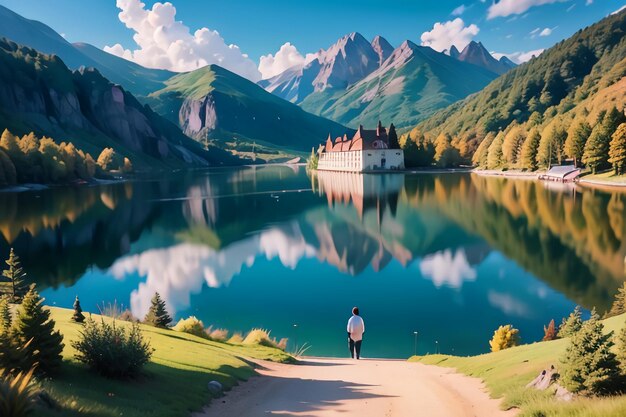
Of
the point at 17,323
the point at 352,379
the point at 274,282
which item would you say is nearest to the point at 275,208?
the point at 274,282

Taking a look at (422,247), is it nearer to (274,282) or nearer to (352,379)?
(274,282)

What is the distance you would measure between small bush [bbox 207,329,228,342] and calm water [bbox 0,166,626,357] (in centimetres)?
203

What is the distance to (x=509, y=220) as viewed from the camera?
61406 mm

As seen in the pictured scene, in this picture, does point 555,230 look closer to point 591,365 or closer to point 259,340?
point 259,340

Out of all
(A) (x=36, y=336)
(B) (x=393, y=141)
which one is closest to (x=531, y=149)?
(B) (x=393, y=141)

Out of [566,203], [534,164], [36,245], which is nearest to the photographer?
[36,245]

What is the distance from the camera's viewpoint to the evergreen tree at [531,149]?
135 meters

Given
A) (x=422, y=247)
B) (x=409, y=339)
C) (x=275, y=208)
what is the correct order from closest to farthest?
1. (x=409, y=339)
2. (x=422, y=247)
3. (x=275, y=208)

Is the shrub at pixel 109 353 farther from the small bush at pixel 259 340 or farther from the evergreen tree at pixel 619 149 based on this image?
the evergreen tree at pixel 619 149

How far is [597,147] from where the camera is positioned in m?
104

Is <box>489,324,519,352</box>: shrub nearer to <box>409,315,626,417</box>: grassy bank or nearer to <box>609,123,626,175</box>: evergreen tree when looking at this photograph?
<box>409,315,626,417</box>: grassy bank

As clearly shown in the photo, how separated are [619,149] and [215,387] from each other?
107m

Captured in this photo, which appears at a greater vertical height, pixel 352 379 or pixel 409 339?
pixel 352 379

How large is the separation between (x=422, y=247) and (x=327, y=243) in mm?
10546
